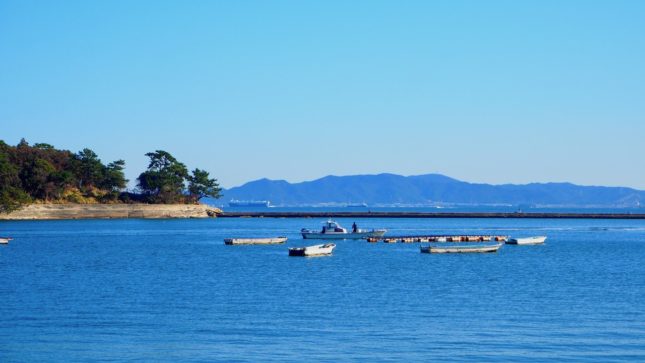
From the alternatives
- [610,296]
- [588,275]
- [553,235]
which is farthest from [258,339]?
[553,235]

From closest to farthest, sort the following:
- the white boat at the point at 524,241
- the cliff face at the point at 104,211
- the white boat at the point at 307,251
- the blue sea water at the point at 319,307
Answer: the blue sea water at the point at 319,307, the white boat at the point at 307,251, the white boat at the point at 524,241, the cliff face at the point at 104,211

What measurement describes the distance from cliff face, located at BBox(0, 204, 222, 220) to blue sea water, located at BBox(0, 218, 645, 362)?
261 feet

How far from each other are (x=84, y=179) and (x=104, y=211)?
940 centimetres

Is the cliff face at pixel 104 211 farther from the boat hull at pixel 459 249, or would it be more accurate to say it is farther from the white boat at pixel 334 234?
the boat hull at pixel 459 249

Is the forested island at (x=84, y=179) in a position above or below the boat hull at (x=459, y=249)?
above

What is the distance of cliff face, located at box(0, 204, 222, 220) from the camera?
6260 inches

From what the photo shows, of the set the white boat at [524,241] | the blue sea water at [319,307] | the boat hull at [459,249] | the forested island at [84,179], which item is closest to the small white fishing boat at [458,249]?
the boat hull at [459,249]

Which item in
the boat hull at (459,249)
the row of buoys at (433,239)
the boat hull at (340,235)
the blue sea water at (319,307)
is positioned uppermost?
the boat hull at (340,235)

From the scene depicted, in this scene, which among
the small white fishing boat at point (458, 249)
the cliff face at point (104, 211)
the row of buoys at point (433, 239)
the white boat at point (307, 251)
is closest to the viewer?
the white boat at point (307, 251)

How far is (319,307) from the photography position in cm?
4488

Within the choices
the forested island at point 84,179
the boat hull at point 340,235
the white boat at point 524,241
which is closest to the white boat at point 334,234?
the boat hull at point 340,235

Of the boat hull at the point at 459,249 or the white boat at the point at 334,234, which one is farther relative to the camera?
the white boat at the point at 334,234

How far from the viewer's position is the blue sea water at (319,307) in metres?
34.0

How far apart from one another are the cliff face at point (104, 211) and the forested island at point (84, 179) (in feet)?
7.14
